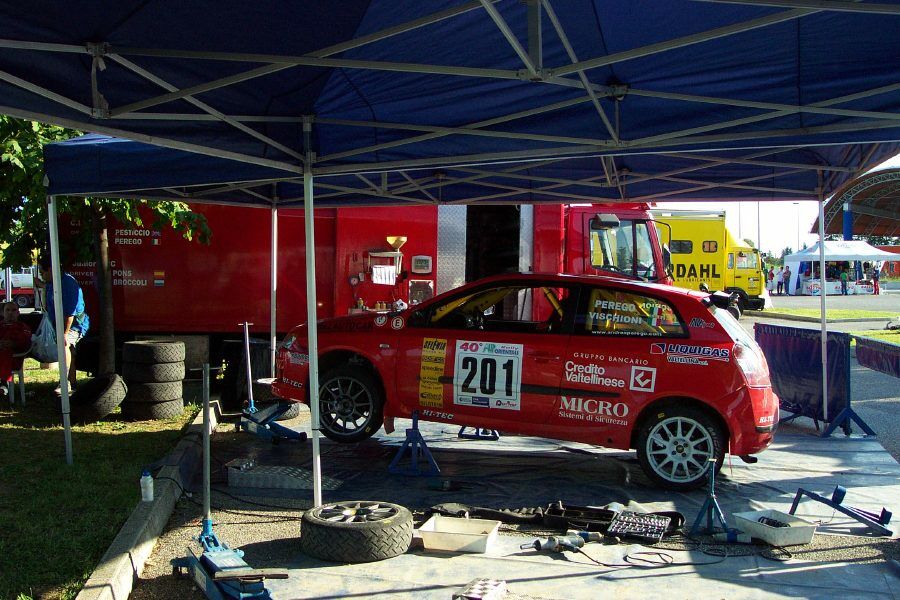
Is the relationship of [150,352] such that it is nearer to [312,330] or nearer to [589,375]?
[312,330]

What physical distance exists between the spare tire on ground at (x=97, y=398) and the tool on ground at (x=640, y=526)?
601 centimetres

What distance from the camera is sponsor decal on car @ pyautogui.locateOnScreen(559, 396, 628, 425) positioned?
6.92 m

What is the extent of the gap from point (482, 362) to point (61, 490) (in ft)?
12.1

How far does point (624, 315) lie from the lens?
23.5ft

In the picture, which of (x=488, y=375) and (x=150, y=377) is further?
(x=150, y=377)

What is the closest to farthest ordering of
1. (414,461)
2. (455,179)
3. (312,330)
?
(312,330), (414,461), (455,179)

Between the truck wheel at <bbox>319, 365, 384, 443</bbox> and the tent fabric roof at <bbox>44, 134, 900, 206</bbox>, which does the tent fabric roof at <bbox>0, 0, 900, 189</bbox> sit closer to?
the tent fabric roof at <bbox>44, 134, 900, 206</bbox>

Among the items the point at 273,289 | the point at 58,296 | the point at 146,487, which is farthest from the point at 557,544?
the point at 273,289

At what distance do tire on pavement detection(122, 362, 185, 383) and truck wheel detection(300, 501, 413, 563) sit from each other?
462cm

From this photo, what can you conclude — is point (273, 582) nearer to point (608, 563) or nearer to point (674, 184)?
point (608, 563)

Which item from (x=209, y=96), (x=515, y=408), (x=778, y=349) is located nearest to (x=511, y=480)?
(x=515, y=408)

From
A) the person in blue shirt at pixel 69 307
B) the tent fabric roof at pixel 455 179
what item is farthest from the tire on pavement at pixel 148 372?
the tent fabric roof at pixel 455 179

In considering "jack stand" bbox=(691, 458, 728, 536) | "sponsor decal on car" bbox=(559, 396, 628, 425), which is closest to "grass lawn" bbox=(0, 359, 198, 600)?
"sponsor decal on car" bbox=(559, 396, 628, 425)

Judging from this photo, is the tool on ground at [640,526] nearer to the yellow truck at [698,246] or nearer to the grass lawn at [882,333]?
the grass lawn at [882,333]
